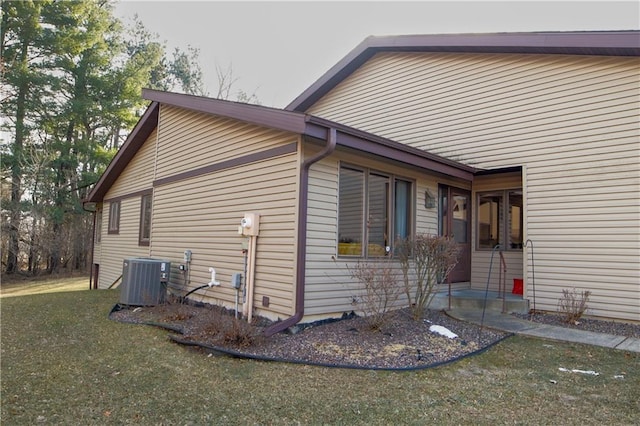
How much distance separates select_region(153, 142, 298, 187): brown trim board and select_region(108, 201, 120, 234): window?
4221 mm

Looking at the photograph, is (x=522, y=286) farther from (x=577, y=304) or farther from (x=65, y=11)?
(x=65, y=11)

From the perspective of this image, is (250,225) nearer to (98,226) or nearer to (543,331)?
(543,331)

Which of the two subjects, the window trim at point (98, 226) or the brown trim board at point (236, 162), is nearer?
the brown trim board at point (236, 162)

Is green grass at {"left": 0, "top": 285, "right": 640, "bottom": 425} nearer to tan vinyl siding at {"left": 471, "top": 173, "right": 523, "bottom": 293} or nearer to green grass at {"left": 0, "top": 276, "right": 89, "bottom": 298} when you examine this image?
tan vinyl siding at {"left": 471, "top": 173, "right": 523, "bottom": 293}

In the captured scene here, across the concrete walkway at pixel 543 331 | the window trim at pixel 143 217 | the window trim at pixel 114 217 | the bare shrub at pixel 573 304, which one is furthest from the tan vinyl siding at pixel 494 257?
the window trim at pixel 114 217

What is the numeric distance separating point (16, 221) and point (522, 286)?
62.2ft

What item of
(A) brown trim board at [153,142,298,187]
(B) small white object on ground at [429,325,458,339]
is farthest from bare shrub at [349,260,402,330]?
(A) brown trim board at [153,142,298,187]

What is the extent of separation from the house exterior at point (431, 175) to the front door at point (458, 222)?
0.04m

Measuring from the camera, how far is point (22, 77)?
1728 centimetres

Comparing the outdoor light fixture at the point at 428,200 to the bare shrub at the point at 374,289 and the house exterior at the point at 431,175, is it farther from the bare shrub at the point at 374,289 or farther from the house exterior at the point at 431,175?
the bare shrub at the point at 374,289

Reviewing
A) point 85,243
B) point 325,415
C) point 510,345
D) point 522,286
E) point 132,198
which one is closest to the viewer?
point 325,415

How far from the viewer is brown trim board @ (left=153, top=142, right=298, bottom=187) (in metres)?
5.93

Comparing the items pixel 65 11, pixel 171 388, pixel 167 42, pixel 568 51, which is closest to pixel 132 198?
pixel 171 388

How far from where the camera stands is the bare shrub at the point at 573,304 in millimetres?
6469
